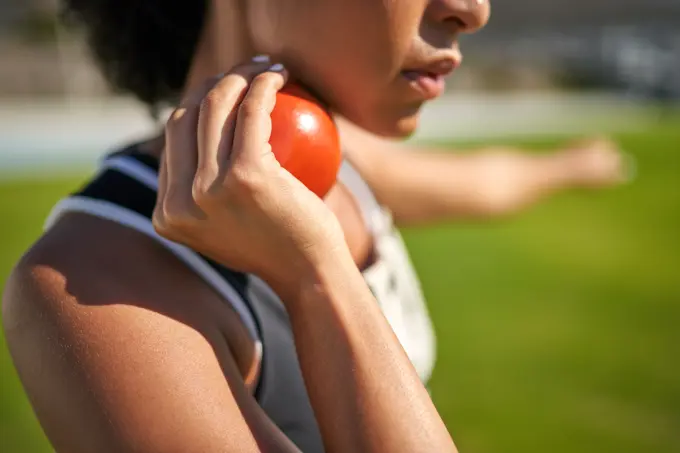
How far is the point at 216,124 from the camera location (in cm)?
102

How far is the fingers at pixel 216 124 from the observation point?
998mm

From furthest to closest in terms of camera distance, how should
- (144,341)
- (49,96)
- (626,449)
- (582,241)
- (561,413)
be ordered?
1. (49,96)
2. (582,241)
3. (561,413)
4. (626,449)
5. (144,341)

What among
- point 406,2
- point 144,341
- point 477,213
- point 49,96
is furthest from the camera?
point 49,96

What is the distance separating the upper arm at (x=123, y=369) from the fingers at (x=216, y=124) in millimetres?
211

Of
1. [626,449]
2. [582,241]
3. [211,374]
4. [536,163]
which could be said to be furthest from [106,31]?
[582,241]

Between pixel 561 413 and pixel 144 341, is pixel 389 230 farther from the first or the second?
pixel 561 413

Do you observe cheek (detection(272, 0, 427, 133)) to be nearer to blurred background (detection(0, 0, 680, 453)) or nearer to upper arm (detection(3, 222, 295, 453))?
upper arm (detection(3, 222, 295, 453))

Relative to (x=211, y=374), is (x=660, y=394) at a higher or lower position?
lower

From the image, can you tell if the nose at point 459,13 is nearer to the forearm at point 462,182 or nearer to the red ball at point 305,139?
the red ball at point 305,139

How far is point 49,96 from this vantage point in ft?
73.3

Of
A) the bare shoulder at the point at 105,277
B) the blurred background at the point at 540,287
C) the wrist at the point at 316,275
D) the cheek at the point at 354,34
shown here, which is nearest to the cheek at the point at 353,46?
the cheek at the point at 354,34

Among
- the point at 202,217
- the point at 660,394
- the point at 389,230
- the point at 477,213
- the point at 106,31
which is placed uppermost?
the point at 106,31

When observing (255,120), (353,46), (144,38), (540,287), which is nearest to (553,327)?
(540,287)

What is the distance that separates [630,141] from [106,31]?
12544mm
